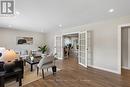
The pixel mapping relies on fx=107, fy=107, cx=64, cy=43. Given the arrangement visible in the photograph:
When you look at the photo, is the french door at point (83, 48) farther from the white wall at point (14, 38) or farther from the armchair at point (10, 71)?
the white wall at point (14, 38)

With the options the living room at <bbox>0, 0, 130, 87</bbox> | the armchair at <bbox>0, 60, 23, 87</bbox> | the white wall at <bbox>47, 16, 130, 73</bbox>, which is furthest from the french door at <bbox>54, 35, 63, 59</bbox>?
the armchair at <bbox>0, 60, 23, 87</bbox>

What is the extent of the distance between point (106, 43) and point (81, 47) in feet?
5.11

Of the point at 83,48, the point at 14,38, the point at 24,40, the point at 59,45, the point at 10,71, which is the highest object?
the point at 14,38

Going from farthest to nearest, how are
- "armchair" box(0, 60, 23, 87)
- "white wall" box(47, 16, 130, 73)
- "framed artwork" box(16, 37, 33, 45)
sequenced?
"framed artwork" box(16, 37, 33, 45) → "white wall" box(47, 16, 130, 73) → "armchair" box(0, 60, 23, 87)

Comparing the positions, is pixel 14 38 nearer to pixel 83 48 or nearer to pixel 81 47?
pixel 81 47

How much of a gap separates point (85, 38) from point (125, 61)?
2.29 meters

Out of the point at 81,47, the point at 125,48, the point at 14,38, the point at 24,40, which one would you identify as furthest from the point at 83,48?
the point at 14,38

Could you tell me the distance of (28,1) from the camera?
3.41 metres

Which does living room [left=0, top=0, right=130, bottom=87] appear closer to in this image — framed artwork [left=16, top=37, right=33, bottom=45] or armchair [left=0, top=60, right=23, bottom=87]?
armchair [left=0, top=60, right=23, bottom=87]

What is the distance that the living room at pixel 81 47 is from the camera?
3287 millimetres

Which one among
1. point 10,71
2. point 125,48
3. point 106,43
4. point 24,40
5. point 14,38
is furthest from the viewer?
point 24,40

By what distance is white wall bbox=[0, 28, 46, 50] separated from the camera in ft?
23.3

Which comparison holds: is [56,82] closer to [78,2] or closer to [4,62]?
[4,62]

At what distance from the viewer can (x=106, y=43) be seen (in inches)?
191
